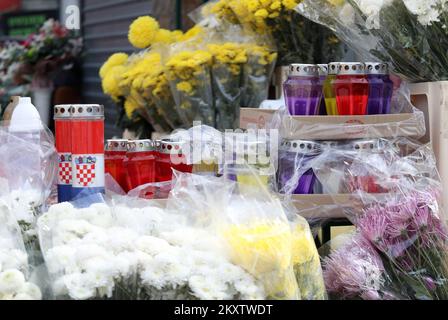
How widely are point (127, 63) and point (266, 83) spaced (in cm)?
93

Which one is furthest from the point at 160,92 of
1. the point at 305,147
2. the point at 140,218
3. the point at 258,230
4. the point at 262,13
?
the point at 258,230

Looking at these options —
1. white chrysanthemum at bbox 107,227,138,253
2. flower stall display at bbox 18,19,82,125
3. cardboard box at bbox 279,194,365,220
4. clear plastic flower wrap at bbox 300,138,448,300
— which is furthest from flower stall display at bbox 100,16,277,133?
flower stall display at bbox 18,19,82,125

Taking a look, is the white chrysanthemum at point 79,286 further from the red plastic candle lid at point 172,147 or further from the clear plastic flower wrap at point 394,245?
the red plastic candle lid at point 172,147

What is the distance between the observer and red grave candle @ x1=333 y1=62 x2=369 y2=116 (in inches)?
103

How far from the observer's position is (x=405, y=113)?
8.75 feet

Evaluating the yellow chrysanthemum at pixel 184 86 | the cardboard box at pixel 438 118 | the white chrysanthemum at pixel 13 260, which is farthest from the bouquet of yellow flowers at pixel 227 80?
the white chrysanthemum at pixel 13 260

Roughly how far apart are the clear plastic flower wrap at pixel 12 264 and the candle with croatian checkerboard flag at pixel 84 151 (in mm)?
276

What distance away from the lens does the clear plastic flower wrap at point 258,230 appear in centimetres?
178

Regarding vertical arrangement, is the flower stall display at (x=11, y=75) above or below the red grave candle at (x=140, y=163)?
above

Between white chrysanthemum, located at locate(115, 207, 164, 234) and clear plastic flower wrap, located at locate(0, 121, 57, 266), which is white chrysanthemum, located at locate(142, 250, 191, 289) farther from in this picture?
clear plastic flower wrap, located at locate(0, 121, 57, 266)

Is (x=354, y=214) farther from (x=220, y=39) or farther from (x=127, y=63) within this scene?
(x=127, y=63)

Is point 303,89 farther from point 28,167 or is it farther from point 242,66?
point 242,66

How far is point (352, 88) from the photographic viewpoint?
2.61 m
